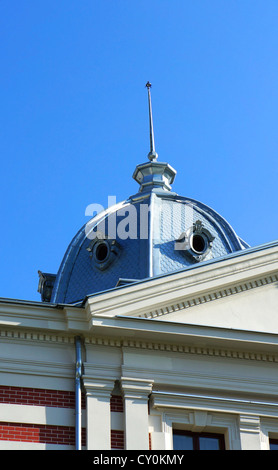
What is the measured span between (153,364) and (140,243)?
9.28 m

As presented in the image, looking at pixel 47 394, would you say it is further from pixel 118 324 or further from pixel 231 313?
pixel 231 313

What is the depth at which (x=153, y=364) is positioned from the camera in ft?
59.4

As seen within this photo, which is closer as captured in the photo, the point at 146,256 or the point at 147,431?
the point at 147,431

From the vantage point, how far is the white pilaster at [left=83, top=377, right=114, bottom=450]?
1711 centimetres

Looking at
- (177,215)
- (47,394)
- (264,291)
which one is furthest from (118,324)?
(177,215)

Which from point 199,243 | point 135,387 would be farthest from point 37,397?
point 199,243

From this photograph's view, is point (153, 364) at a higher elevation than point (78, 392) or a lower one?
higher

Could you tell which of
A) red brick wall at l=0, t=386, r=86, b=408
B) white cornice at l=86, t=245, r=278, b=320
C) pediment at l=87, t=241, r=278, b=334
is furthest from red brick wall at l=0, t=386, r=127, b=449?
pediment at l=87, t=241, r=278, b=334

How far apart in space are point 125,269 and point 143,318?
8.82 m

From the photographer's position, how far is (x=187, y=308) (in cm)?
1888

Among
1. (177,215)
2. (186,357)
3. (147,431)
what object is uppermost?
(177,215)

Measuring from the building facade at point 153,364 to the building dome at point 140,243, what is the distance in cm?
716

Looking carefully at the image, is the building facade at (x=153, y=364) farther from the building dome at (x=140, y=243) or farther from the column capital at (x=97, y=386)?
the building dome at (x=140, y=243)

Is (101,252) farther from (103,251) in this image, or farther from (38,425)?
(38,425)
